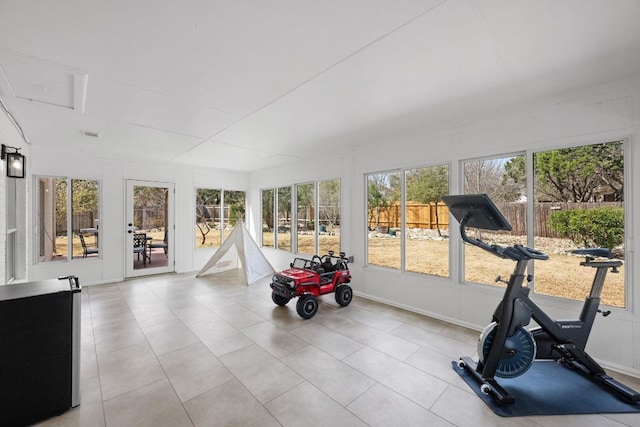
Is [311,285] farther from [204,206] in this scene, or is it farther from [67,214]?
[67,214]

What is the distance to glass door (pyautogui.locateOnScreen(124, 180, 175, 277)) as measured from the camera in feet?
19.7

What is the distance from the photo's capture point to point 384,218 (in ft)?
15.4

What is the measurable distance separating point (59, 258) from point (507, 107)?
7656 millimetres

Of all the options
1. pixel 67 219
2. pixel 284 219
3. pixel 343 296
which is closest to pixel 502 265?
pixel 343 296

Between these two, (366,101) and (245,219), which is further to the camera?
(245,219)

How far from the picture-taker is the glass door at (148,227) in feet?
19.7

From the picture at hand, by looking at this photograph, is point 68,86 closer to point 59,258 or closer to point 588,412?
point 59,258

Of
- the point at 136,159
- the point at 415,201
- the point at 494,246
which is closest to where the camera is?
the point at 494,246

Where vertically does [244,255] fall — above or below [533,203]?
below

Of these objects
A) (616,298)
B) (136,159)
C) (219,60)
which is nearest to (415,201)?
(616,298)

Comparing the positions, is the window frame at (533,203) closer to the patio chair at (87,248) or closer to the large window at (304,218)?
the large window at (304,218)

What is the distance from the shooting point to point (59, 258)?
5.23 meters

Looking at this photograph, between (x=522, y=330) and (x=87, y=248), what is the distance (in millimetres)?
7161

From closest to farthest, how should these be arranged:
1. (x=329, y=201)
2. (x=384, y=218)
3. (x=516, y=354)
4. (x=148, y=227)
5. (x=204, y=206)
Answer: (x=516, y=354), (x=384, y=218), (x=329, y=201), (x=148, y=227), (x=204, y=206)
